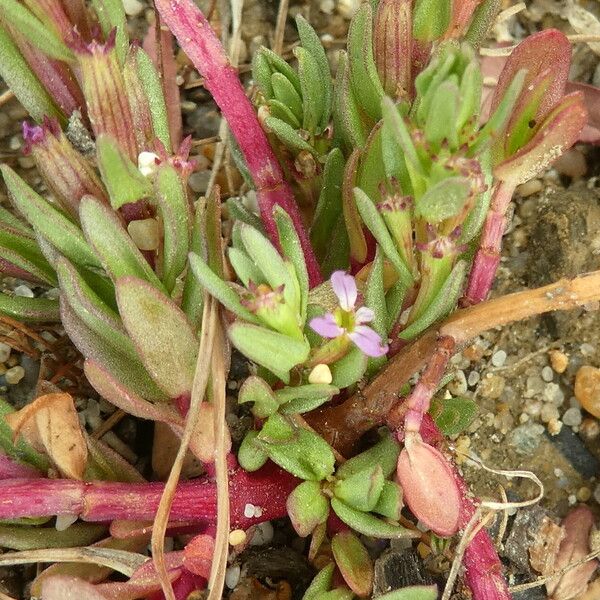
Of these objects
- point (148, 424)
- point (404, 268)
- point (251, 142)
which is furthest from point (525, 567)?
point (251, 142)

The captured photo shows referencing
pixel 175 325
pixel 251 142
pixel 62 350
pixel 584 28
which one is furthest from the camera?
pixel 584 28

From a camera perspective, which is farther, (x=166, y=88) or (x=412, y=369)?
(x=166, y=88)

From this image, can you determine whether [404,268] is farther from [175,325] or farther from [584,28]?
[584,28]

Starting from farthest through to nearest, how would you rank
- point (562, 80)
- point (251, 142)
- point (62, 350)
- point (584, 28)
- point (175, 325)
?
point (584, 28)
point (62, 350)
point (251, 142)
point (562, 80)
point (175, 325)

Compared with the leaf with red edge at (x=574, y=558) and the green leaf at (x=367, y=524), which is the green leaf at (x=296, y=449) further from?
the leaf with red edge at (x=574, y=558)

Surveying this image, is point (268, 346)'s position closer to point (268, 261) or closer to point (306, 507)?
point (268, 261)

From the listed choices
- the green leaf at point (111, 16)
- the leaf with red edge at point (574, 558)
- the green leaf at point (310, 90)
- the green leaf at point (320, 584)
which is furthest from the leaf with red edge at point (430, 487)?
the green leaf at point (111, 16)

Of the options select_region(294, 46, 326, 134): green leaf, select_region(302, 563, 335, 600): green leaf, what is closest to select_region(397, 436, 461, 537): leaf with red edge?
select_region(302, 563, 335, 600): green leaf
